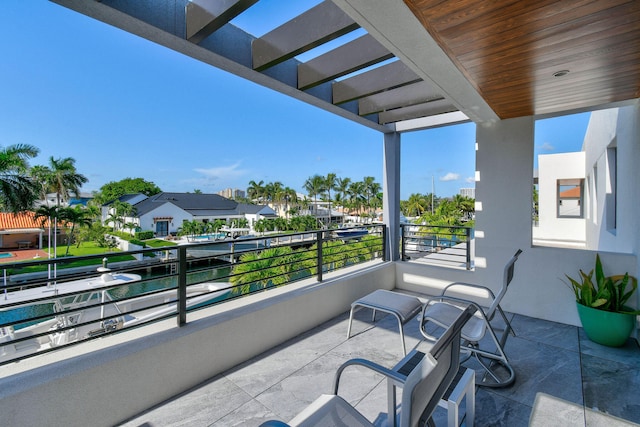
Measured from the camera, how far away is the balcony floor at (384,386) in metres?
1.94

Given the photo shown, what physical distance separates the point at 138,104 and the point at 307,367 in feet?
158

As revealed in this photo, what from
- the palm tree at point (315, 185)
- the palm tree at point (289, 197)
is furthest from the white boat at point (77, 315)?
the palm tree at point (289, 197)

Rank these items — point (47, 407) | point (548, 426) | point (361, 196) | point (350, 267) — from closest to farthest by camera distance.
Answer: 1. point (47, 407)
2. point (548, 426)
3. point (350, 267)
4. point (361, 196)

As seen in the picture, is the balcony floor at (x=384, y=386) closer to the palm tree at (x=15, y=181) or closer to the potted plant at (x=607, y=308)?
the potted plant at (x=607, y=308)

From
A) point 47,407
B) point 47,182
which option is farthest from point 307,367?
point 47,182

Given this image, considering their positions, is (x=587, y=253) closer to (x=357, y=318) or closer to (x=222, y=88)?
(x=357, y=318)

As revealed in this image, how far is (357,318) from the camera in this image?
3607mm

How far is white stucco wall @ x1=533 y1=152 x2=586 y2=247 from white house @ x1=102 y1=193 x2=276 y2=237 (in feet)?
93.5

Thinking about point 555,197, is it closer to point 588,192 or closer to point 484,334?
point 588,192

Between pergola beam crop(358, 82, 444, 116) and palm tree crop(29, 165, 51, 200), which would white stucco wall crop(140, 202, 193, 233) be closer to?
palm tree crop(29, 165, 51, 200)

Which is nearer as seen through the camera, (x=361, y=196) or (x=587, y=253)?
(x=587, y=253)

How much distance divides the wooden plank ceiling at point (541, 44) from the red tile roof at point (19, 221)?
20.8m

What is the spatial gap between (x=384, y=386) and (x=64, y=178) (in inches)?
1102

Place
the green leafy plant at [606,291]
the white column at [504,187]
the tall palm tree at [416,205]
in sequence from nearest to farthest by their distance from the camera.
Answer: the green leafy plant at [606,291] → the white column at [504,187] → the tall palm tree at [416,205]
